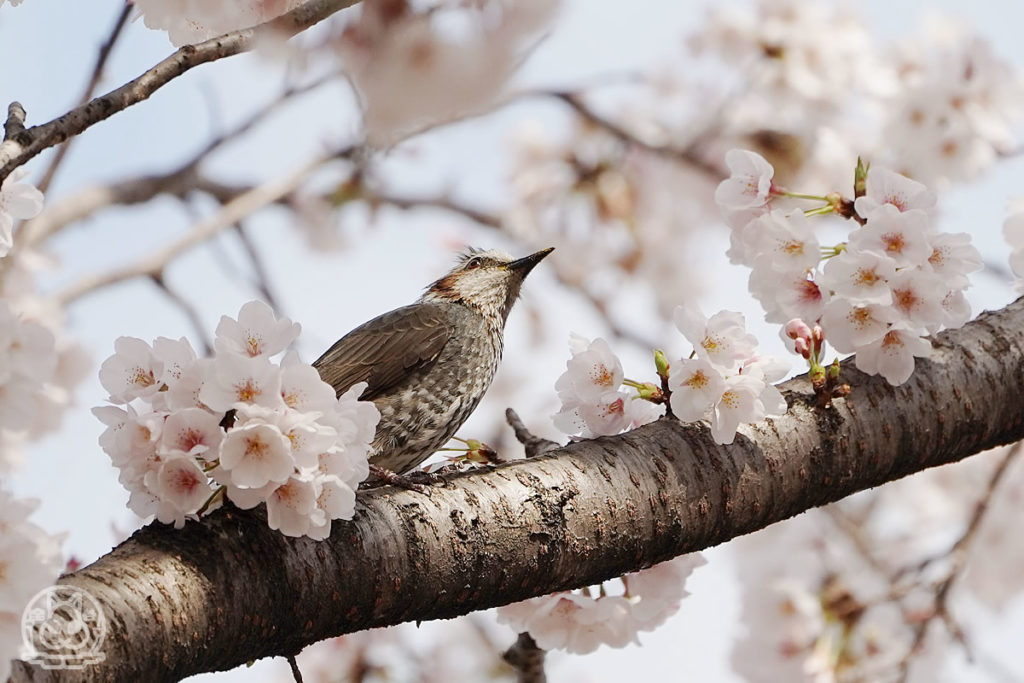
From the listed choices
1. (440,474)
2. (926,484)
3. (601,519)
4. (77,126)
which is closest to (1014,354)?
(601,519)

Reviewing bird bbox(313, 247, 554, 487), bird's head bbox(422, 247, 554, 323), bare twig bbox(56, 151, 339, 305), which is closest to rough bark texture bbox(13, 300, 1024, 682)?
bird bbox(313, 247, 554, 487)

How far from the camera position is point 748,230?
82.5 inches

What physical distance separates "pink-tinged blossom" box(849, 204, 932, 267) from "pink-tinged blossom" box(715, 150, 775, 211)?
0.21 m

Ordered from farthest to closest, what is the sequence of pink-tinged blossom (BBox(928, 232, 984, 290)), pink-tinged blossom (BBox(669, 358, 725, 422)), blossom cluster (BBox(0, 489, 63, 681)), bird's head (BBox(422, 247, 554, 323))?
bird's head (BBox(422, 247, 554, 323)) → pink-tinged blossom (BBox(928, 232, 984, 290)) → pink-tinged blossom (BBox(669, 358, 725, 422)) → blossom cluster (BBox(0, 489, 63, 681))

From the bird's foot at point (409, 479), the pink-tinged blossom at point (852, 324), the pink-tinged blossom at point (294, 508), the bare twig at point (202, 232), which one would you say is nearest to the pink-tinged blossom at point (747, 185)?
the pink-tinged blossom at point (852, 324)

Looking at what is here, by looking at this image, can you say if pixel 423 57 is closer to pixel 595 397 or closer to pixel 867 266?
pixel 595 397

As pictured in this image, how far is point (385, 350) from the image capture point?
3.07m

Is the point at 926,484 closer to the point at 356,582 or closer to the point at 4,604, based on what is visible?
the point at 356,582

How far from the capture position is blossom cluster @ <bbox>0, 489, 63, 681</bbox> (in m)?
1.26

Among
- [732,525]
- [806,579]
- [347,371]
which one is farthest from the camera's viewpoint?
[806,579]

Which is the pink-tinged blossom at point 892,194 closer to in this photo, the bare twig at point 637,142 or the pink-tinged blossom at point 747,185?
the pink-tinged blossom at point 747,185

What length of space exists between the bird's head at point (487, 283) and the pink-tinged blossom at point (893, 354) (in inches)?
66.8

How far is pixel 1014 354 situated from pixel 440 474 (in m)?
1.25

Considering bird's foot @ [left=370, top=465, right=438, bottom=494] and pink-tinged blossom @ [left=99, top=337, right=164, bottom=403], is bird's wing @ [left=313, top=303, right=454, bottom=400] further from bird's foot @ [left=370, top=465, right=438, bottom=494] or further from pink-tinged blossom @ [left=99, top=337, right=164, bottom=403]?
pink-tinged blossom @ [left=99, top=337, right=164, bottom=403]
